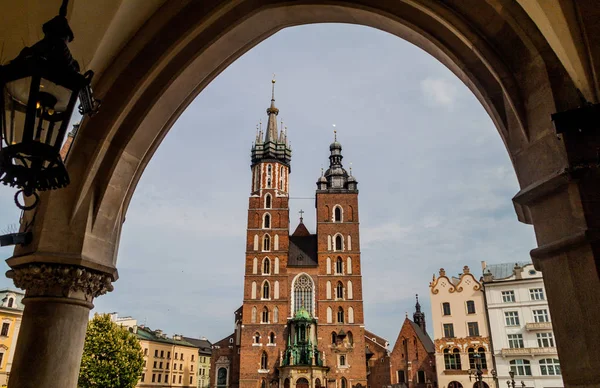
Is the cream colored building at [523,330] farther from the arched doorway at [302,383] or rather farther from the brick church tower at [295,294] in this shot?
the arched doorway at [302,383]

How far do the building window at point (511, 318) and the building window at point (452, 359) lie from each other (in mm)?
4916

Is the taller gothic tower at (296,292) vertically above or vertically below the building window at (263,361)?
above

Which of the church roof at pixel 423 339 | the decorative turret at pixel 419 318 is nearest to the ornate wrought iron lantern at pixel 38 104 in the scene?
the church roof at pixel 423 339

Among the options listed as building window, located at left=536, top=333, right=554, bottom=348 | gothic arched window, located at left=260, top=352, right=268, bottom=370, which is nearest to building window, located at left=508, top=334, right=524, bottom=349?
building window, located at left=536, top=333, right=554, bottom=348

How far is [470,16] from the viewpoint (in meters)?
4.07

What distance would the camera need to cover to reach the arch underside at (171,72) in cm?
424

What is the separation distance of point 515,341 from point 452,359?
552 cm

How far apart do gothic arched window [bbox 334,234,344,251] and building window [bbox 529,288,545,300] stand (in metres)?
20.6

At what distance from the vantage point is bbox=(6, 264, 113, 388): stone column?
4.20 metres

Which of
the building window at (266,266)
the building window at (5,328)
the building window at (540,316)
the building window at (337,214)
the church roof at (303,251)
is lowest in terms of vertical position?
the building window at (5,328)

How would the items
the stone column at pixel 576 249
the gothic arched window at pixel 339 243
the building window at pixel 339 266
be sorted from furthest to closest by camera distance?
the gothic arched window at pixel 339 243 → the building window at pixel 339 266 → the stone column at pixel 576 249

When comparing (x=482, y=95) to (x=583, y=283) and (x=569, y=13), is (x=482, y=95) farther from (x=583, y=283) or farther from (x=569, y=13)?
(x=583, y=283)

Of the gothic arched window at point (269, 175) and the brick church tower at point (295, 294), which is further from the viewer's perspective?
the gothic arched window at point (269, 175)

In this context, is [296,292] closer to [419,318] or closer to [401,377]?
[401,377]
